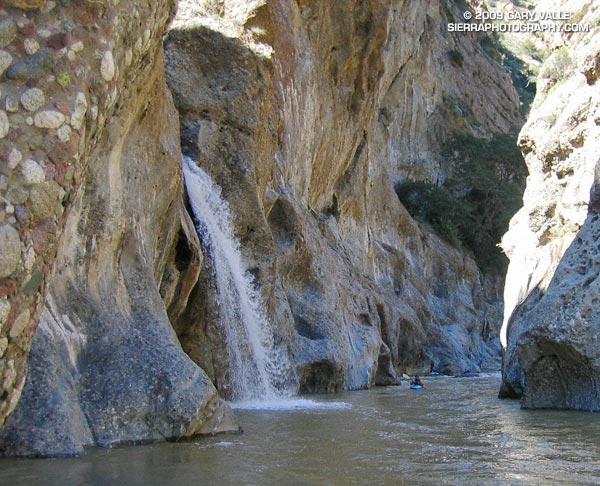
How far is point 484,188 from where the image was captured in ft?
132

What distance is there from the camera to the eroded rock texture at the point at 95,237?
3.77m

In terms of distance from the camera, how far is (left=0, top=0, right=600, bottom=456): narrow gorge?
3957 mm

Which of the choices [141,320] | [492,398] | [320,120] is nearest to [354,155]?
[320,120]

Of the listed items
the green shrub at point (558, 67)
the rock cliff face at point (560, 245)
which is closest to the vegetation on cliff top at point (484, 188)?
the rock cliff face at point (560, 245)

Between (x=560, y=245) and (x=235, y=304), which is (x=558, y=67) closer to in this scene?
(x=560, y=245)

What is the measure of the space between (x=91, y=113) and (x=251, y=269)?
9.30 meters

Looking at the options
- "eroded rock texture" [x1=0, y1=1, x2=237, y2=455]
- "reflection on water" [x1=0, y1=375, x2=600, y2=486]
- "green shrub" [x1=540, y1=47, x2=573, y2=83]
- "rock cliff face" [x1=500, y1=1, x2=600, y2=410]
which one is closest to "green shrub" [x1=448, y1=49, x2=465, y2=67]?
"rock cliff face" [x1=500, y1=1, x2=600, y2=410]

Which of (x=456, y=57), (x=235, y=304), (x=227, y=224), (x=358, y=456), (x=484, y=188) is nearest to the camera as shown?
(x=358, y=456)

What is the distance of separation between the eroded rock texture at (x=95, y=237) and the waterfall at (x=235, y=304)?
1.19 meters

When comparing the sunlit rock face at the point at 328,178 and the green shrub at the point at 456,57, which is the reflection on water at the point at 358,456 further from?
the green shrub at the point at 456,57

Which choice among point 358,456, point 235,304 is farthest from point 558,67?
point 358,456

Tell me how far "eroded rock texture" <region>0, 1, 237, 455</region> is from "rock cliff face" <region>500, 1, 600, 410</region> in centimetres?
468

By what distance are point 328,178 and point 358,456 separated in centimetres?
1799

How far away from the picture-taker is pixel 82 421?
20.8 feet
